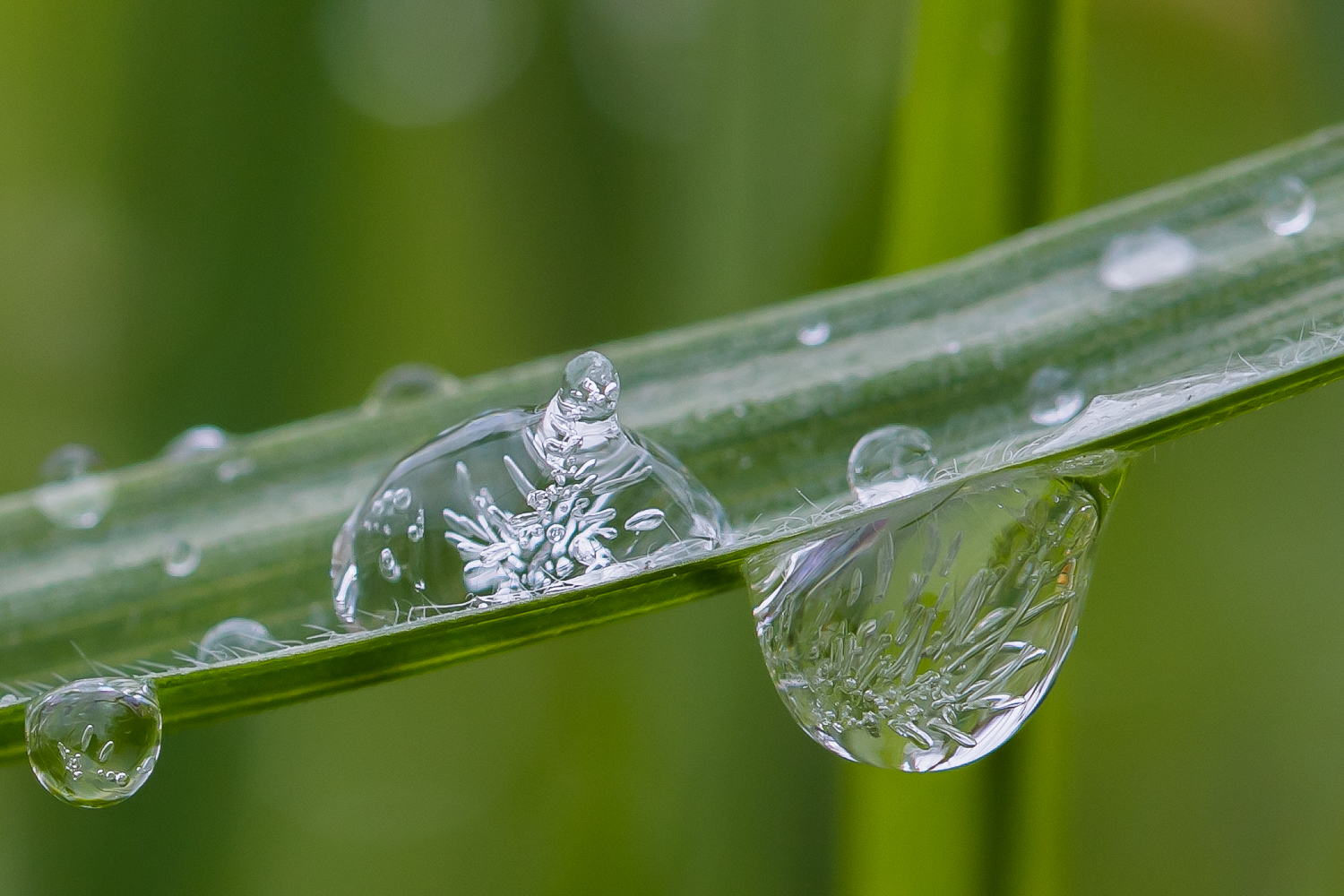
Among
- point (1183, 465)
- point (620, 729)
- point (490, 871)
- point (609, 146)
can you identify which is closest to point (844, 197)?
point (609, 146)

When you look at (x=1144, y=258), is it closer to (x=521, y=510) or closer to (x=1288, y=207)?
(x=1288, y=207)

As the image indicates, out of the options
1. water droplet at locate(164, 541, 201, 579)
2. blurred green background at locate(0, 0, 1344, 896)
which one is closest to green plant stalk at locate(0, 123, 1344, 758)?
water droplet at locate(164, 541, 201, 579)

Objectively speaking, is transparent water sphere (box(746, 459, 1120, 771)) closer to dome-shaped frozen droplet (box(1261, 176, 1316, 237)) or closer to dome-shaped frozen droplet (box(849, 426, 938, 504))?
dome-shaped frozen droplet (box(849, 426, 938, 504))

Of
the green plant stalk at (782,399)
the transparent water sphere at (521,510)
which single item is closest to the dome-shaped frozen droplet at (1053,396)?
the green plant stalk at (782,399)

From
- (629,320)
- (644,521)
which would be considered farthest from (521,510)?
(629,320)

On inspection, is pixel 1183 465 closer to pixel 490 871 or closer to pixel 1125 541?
pixel 1125 541

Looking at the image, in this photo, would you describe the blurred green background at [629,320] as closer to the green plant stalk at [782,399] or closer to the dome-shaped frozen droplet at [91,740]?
the green plant stalk at [782,399]
